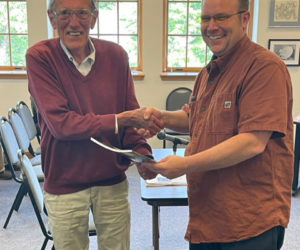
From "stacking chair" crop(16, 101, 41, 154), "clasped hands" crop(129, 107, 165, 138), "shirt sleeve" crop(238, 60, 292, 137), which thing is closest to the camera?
"shirt sleeve" crop(238, 60, 292, 137)

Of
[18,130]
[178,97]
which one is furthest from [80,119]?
[178,97]

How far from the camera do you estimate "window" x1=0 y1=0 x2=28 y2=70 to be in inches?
178

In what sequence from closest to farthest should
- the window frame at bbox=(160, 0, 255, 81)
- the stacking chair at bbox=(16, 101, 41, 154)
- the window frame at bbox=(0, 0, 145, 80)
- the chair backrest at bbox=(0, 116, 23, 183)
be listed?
the chair backrest at bbox=(0, 116, 23, 183)
the stacking chair at bbox=(16, 101, 41, 154)
the window frame at bbox=(0, 0, 145, 80)
the window frame at bbox=(160, 0, 255, 81)

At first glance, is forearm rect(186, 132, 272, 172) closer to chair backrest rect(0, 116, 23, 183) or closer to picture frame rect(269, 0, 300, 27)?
chair backrest rect(0, 116, 23, 183)

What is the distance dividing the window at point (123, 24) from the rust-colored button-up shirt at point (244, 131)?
3.49 m

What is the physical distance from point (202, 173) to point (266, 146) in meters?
0.25

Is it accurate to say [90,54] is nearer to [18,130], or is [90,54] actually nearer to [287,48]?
[18,130]

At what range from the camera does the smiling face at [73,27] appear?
1296 mm

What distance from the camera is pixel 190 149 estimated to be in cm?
132

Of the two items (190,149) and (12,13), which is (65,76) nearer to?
(190,149)

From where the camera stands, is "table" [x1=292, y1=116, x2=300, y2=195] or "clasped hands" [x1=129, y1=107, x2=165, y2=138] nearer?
"clasped hands" [x1=129, y1=107, x2=165, y2=138]

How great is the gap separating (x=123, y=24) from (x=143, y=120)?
3.39 m

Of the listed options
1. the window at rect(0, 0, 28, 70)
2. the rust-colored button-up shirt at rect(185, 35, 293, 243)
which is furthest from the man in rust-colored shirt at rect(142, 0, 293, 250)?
the window at rect(0, 0, 28, 70)

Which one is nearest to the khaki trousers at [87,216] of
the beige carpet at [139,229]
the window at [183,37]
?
the beige carpet at [139,229]
